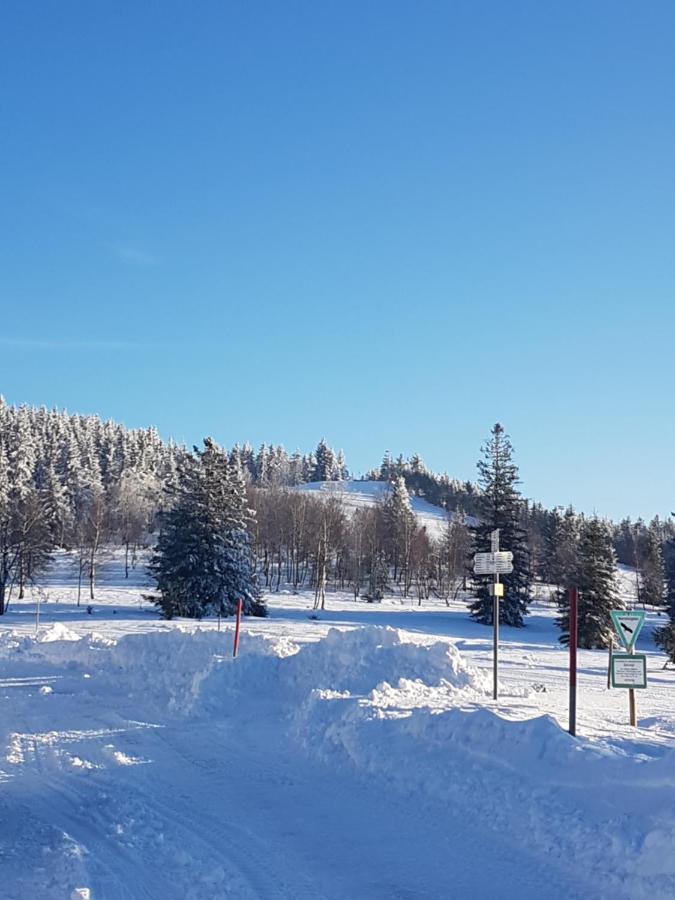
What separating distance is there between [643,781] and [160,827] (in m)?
4.38

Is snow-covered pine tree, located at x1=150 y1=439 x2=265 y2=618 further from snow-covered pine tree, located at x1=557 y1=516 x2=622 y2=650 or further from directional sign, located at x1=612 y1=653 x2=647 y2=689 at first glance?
directional sign, located at x1=612 y1=653 x2=647 y2=689

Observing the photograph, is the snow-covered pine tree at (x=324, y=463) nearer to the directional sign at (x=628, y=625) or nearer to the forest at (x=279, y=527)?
the forest at (x=279, y=527)

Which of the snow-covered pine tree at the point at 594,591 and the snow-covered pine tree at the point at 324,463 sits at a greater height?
the snow-covered pine tree at the point at 324,463

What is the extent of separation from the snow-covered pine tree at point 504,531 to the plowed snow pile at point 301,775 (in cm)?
3197

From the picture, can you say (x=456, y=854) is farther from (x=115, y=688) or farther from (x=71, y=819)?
(x=115, y=688)

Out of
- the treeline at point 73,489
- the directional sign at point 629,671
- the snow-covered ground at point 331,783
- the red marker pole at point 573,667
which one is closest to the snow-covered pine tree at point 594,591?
the snow-covered ground at point 331,783

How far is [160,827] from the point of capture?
716 centimetres

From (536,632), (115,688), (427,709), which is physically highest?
(427,709)

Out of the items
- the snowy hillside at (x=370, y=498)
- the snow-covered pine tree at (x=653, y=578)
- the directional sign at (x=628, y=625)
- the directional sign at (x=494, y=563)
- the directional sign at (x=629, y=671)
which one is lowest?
the snow-covered pine tree at (x=653, y=578)

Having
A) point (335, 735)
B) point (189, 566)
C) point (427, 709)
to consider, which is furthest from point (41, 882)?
point (189, 566)

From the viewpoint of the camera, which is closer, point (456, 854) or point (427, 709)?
point (456, 854)

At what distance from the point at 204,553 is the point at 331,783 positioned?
104 ft

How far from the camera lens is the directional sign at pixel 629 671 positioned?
10766 millimetres

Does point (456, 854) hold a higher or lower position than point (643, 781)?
lower
